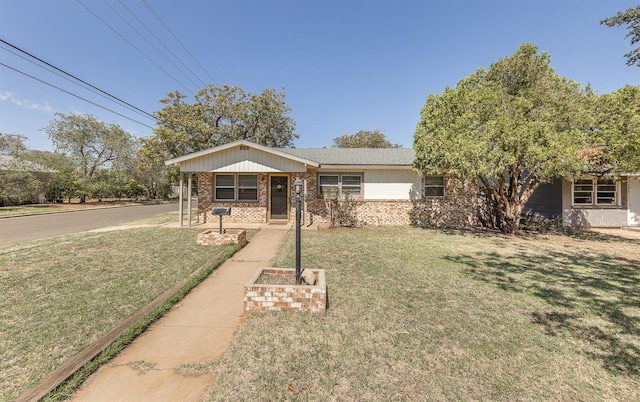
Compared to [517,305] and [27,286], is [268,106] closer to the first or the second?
[27,286]

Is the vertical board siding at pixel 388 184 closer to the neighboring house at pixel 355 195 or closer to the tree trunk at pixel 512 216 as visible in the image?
the neighboring house at pixel 355 195

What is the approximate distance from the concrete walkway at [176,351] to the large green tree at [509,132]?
8.30 m

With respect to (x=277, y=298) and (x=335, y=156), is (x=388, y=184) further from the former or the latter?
(x=277, y=298)

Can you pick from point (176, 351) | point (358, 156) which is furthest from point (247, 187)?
point (176, 351)

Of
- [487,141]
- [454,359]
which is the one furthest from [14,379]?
[487,141]

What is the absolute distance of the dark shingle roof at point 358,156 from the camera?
1225 centimetres

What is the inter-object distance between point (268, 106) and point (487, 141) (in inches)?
732

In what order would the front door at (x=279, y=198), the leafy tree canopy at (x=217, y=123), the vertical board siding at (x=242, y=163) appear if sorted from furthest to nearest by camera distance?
1. the leafy tree canopy at (x=217, y=123)
2. the front door at (x=279, y=198)
3. the vertical board siding at (x=242, y=163)

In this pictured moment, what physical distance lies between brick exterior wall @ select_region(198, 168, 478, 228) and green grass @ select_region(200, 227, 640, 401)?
6.41m

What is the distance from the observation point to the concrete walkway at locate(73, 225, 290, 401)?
221 centimetres

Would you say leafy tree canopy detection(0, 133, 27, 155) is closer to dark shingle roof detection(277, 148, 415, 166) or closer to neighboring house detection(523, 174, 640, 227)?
dark shingle roof detection(277, 148, 415, 166)

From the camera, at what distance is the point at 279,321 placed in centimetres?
333

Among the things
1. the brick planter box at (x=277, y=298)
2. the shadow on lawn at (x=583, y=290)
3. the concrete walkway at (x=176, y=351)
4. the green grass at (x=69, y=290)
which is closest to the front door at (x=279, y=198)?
the green grass at (x=69, y=290)

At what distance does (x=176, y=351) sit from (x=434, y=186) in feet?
39.8
